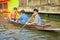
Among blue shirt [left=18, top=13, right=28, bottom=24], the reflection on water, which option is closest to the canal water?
the reflection on water

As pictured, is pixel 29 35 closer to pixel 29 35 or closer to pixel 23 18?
pixel 29 35

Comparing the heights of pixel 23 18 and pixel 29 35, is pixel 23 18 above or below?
above

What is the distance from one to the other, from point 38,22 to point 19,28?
5.90 feet

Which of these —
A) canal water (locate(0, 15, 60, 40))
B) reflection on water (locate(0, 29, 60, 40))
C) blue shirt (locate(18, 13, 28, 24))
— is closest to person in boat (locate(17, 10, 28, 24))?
blue shirt (locate(18, 13, 28, 24))

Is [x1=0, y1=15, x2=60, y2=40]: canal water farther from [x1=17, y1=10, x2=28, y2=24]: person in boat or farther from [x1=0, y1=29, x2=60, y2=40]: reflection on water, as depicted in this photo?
[x1=17, y1=10, x2=28, y2=24]: person in boat

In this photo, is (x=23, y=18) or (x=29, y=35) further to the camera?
(x=23, y=18)

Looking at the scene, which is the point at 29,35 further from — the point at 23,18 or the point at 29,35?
the point at 23,18

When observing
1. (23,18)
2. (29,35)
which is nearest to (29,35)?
(29,35)

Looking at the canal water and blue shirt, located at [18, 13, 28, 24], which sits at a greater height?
blue shirt, located at [18, 13, 28, 24]

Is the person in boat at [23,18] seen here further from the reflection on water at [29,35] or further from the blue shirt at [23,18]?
the reflection on water at [29,35]

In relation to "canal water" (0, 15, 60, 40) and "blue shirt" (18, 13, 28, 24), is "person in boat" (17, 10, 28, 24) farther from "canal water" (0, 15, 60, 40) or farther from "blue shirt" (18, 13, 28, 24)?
"canal water" (0, 15, 60, 40)

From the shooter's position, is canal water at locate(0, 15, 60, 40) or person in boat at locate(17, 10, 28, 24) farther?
person in boat at locate(17, 10, 28, 24)

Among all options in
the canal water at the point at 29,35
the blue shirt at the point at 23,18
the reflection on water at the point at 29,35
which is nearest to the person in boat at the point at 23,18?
the blue shirt at the point at 23,18

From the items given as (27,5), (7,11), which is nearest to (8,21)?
(27,5)
